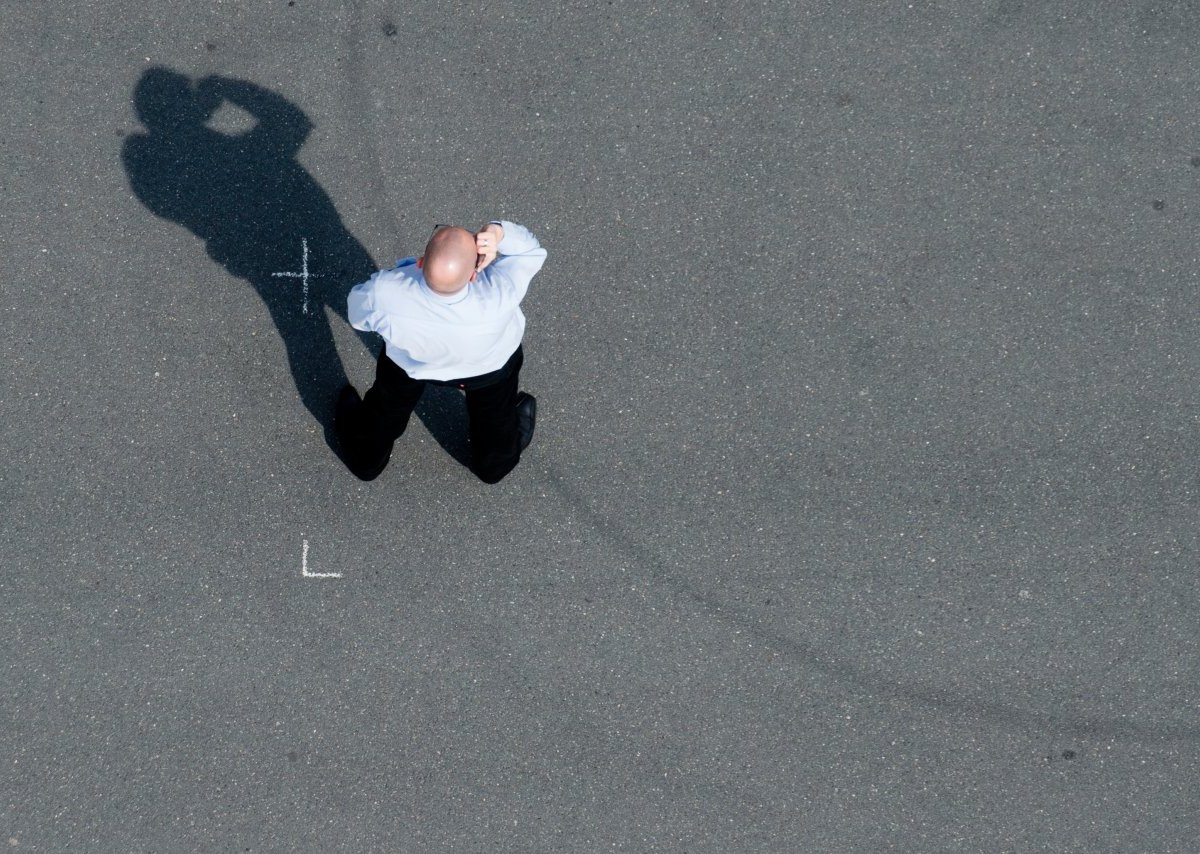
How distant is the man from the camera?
129 inches

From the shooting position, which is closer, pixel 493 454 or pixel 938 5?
pixel 493 454

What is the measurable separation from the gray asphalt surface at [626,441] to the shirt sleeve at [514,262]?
3.63 feet

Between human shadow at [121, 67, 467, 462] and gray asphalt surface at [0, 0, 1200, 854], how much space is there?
2 centimetres

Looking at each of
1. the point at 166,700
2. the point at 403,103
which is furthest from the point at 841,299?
the point at 166,700

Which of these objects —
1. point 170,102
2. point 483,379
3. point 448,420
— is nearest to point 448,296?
point 483,379

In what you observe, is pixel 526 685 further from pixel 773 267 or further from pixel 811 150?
pixel 811 150

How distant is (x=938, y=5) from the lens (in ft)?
15.8

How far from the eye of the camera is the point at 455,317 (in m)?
3.39

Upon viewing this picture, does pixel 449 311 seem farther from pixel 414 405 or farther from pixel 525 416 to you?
pixel 525 416

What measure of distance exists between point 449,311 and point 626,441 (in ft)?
5.02

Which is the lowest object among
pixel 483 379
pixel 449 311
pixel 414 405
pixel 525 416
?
pixel 525 416

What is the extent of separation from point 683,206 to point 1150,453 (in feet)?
8.39

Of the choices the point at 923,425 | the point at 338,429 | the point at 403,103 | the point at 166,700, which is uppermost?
the point at 403,103

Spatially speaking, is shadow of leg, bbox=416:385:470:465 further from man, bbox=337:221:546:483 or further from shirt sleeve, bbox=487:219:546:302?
shirt sleeve, bbox=487:219:546:302
